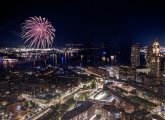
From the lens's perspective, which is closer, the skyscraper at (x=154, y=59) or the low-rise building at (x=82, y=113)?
the low-rise building at (x=82, y=113)

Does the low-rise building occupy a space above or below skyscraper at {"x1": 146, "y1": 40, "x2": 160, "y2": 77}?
below

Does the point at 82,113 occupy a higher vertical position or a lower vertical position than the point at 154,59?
lower

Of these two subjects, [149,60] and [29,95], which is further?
[149,60]

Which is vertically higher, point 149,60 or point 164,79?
point 149,60

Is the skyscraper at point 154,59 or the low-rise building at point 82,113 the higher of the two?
the skyscraper at point 154,59

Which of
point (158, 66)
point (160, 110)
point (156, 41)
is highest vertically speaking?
point (156, 41)

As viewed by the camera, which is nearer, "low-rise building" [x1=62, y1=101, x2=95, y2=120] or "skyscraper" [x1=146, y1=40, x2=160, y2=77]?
"low-rise building" [x1=62, y1=101, x2=95, y2=120]

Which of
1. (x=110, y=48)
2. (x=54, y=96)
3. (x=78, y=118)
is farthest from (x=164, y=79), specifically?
(x=110, y=48)

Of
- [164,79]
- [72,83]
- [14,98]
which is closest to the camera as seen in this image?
[14,98]

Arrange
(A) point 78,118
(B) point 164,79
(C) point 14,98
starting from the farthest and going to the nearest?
(B) point 164,79 → (C) point 14,98 → (A) point 78,118

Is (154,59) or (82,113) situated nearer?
(82,113)

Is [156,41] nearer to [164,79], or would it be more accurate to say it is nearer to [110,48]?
[164,79]
